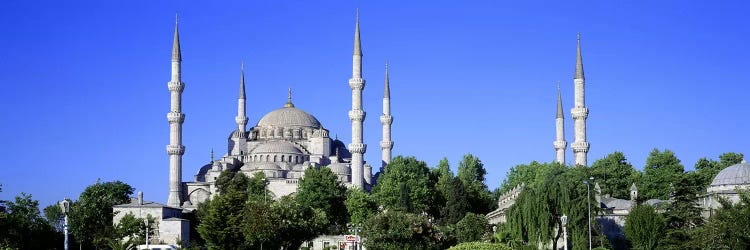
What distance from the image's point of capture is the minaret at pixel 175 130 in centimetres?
8069

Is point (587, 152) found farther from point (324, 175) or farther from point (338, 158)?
point (338, 158)

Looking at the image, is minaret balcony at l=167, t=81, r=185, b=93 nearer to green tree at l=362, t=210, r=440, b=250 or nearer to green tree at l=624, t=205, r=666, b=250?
green tree at l=362, t=210, r=440, b=250

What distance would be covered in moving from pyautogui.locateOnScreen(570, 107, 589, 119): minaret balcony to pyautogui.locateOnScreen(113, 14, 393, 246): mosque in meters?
15.8

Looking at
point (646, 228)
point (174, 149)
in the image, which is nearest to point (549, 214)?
point (646, 228)

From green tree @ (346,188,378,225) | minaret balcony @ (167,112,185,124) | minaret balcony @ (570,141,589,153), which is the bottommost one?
green tree @ (346,188,378,225)

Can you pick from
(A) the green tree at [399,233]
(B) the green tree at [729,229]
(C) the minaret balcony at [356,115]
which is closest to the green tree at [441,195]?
(C) the minaret balcony at [356,115]

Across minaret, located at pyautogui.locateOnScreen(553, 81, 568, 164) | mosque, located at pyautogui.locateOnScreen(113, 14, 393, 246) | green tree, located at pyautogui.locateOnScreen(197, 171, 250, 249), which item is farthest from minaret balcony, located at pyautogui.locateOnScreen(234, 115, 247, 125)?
green tree, located at pyautogui.locateOnScreen(197, 171, 250, 249)

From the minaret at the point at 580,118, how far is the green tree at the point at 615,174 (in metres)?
3.06

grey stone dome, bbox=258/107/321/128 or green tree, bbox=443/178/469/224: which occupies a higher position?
grey stone dome, bbox=258/107/321/128

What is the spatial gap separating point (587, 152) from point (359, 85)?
17707 mm

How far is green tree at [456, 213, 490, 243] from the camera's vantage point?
2275 inches

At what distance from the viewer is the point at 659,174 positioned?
69.7 meters

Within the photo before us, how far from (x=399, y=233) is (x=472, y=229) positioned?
32.7 ft

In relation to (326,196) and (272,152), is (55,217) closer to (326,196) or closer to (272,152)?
(326,196)
